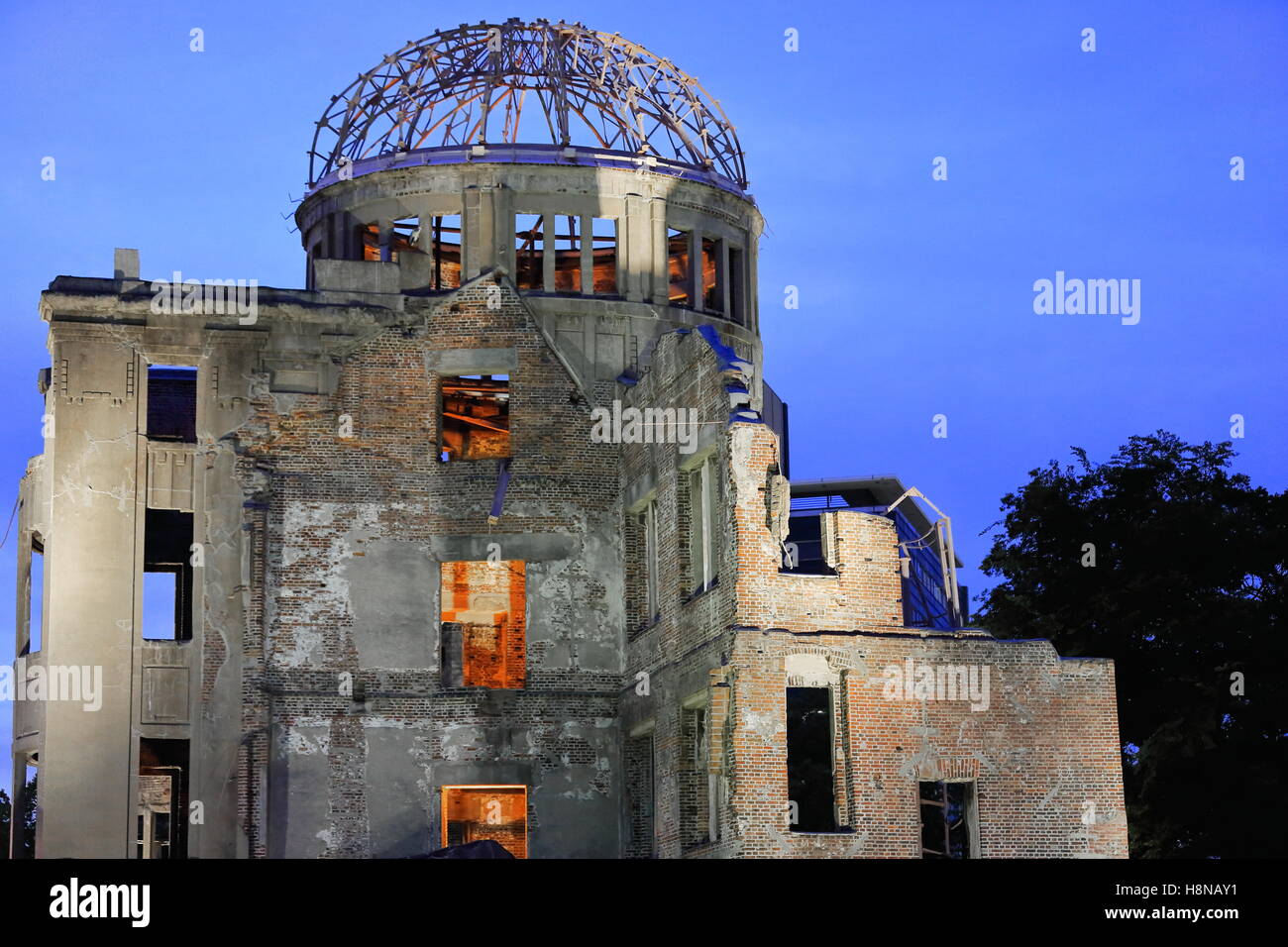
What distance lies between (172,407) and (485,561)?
7.04 metres

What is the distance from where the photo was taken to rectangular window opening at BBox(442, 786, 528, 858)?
3316 cm

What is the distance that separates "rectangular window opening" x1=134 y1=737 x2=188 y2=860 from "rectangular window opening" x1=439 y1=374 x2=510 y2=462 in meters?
6.52

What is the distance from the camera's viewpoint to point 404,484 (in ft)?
106

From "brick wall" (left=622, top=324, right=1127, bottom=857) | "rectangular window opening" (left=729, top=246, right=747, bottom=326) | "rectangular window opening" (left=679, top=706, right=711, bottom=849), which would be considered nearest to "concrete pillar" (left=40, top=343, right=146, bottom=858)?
"brick wall" (left=622, top=324, right=1127, bottom=857)

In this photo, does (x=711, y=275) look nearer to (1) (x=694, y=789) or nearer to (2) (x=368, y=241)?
(2) (x=368, y=241)

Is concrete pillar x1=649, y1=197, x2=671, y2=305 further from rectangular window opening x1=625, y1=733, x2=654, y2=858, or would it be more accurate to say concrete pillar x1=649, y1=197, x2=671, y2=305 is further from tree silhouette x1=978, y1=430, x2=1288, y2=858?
tree silhouette x1=978, y1=430, x2=1288, y2=858

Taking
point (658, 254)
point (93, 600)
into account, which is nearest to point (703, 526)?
point (658, 254)

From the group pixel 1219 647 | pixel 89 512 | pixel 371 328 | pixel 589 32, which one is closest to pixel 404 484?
pixel 371 328

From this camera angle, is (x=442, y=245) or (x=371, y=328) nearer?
(x=371, y=328)

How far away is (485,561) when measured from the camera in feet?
105

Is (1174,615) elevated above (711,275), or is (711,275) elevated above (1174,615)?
(711,275)
